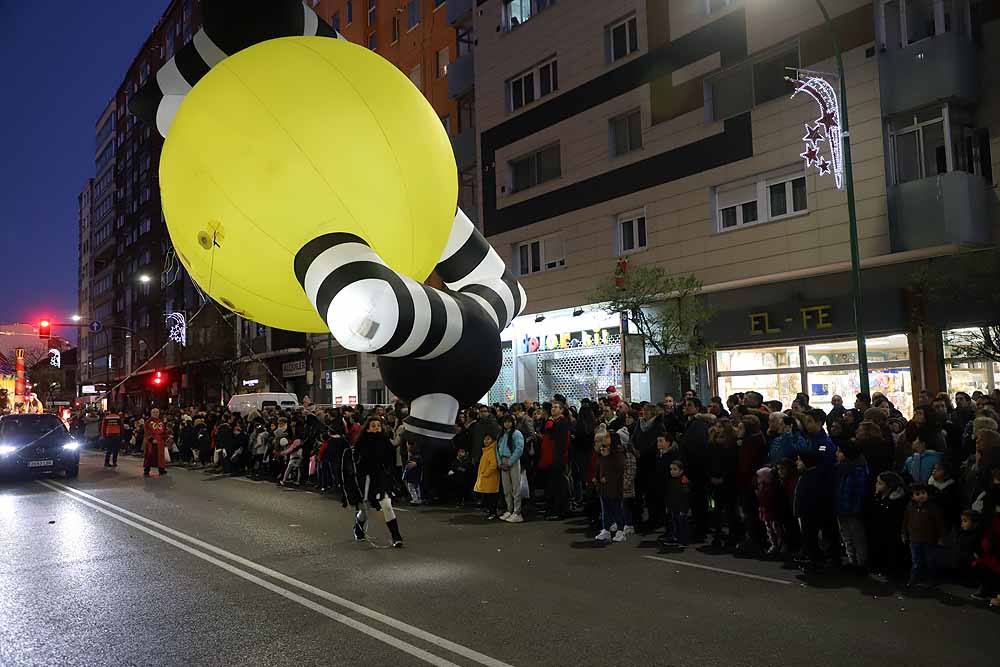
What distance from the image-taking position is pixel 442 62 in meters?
34.2

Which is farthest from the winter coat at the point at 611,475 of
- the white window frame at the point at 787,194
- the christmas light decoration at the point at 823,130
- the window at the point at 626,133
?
the window at the point at 626,133

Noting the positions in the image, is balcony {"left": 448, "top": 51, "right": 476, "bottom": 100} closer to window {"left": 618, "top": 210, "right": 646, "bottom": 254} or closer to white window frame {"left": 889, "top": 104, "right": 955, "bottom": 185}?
window {"left": 618, "top": 210, "right": 646, "bottom": 254}

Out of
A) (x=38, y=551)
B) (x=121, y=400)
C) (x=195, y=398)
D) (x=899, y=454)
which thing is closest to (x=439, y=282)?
(x=899, y=454)

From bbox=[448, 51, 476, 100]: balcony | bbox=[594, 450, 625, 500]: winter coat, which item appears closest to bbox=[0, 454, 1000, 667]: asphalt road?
bbox=[594, 450, 625, 500]: winter coat

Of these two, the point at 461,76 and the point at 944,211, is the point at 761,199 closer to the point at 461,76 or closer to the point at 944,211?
the point at 944,211

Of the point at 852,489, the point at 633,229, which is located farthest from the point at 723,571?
the point at 633,229

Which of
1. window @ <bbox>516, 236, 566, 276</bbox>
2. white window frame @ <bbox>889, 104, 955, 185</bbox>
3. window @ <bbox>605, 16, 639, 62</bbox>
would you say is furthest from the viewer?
window @ <bbox>516, 236, 566, 276</bbox>

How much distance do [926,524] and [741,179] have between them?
1322cm

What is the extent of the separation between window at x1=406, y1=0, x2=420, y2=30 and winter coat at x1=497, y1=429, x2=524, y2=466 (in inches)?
1109

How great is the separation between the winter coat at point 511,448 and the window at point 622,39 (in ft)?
46.6

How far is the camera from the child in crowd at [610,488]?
10.7m

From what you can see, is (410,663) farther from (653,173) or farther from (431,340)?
(653,173)

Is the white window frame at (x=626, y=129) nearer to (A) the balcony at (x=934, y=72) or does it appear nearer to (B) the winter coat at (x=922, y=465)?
(A) the balcony at (x=934, y=72)

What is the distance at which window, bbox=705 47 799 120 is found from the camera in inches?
747
